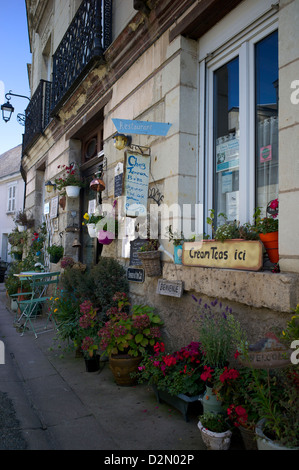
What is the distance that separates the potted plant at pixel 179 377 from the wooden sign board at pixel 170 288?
61cm

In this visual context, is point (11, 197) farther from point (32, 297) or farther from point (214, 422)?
point (214, 422)

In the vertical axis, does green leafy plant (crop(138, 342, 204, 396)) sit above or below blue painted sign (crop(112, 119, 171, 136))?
below

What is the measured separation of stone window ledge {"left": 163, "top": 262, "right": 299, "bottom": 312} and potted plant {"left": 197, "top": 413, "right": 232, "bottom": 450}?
2.78 ft

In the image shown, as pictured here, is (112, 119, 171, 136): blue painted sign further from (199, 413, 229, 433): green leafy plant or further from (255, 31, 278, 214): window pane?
(199, 413, 229, 433): green leafy plant

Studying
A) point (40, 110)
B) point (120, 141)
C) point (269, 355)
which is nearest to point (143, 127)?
point (120, 141)

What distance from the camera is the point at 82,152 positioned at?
7.18m

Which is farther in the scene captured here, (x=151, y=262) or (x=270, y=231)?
(x=151, y=262)

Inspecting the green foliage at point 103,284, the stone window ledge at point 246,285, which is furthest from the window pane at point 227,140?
the green foliage at point 103,284

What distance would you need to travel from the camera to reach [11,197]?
19.8 m

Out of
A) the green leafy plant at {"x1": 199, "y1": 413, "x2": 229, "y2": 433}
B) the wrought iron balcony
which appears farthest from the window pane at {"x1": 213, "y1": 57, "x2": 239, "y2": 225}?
the wrought iron balcony

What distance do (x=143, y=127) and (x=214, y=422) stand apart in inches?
113

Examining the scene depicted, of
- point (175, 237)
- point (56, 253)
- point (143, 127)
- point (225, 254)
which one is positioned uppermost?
point (143, 127)

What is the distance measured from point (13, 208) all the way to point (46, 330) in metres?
15.1

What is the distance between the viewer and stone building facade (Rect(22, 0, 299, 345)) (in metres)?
2.54
